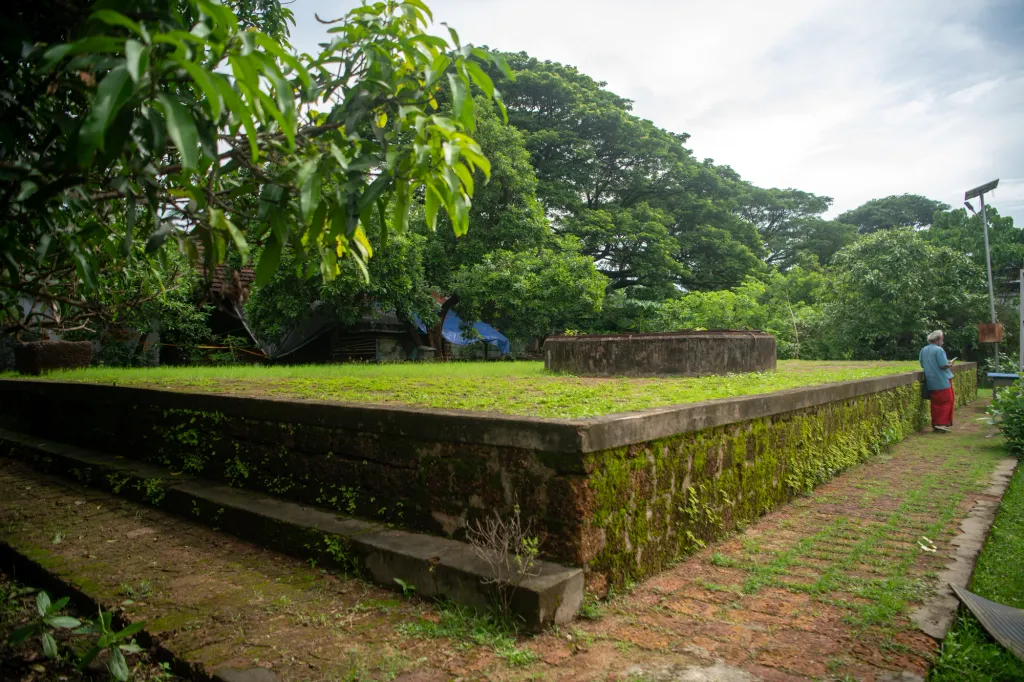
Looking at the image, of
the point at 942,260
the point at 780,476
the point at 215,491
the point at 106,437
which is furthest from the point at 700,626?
the point at 942,260

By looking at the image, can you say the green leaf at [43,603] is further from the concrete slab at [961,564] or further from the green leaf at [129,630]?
the concrete slab at [961,564]

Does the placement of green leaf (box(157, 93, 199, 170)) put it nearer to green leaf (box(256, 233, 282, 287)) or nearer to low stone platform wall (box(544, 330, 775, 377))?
green leaf (box(256, 233, 282, 287))

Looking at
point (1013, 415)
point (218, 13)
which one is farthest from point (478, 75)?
point (1013, 415)

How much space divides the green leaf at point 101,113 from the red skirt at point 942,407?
1091cm

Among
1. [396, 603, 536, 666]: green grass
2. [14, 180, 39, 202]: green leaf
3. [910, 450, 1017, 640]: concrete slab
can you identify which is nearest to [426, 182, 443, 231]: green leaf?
[14, 180, 39, 202]: green leaf

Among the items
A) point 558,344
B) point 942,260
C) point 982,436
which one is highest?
point 942,260

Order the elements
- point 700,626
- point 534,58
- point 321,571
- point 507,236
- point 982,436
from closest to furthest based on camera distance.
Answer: point 700,626, point 321,571, point 982,436, point 507,236, point 534,58

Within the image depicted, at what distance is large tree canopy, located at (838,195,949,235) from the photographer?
35812mm

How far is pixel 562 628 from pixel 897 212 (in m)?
39.8

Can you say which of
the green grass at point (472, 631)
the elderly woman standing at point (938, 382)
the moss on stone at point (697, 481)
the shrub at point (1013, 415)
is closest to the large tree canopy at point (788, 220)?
the elderly woman standing at point (938, 382)

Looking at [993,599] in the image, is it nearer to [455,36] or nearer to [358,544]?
[358,544]

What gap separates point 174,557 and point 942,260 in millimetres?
19397

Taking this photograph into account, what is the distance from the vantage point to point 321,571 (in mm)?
3428

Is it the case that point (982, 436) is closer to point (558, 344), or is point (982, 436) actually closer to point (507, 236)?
point (558, 344)
